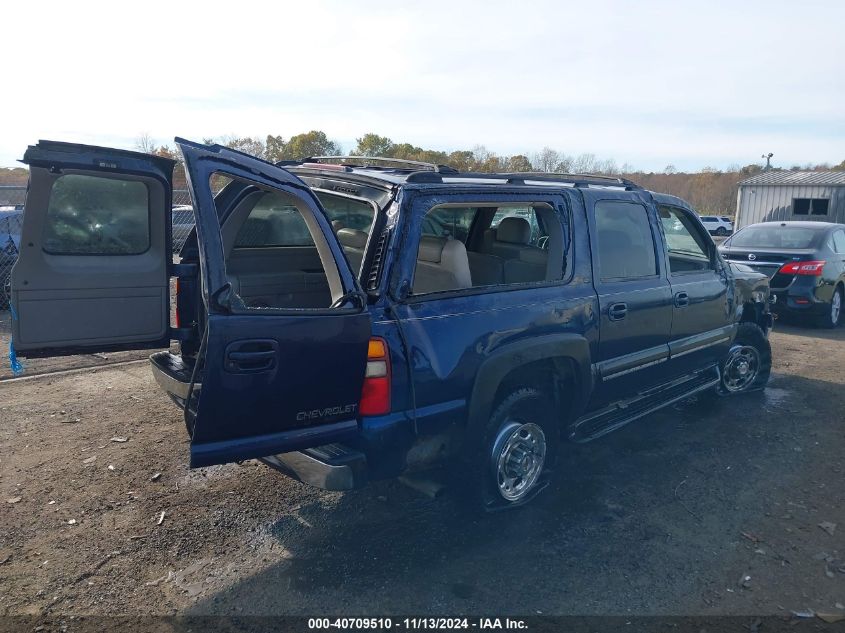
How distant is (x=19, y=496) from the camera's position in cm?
404

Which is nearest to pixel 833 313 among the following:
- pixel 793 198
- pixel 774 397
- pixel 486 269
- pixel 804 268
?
pixel 804 268

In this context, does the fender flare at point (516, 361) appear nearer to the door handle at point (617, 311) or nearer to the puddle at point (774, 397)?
the door handle at point (617, 311)

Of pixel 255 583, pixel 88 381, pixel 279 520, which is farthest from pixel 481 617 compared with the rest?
pixel 88 381

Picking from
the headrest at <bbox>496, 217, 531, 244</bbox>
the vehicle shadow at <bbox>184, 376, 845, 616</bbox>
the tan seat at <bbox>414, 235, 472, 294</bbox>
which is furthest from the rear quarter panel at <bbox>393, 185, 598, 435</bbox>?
the headrest at <bbox>496, 217, 531, 244</bbox>

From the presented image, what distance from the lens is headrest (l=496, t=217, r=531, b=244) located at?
480 centimetres

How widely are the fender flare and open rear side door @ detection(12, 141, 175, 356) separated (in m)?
1.80

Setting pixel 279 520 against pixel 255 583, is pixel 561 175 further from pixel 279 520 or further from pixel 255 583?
pixel 255 583

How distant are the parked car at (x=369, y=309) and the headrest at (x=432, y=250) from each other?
2 centimetres

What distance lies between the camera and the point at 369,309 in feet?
10.2

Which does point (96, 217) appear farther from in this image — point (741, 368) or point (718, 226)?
point (718, 226)

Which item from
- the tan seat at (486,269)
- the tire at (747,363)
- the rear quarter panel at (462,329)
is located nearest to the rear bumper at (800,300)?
the tire at (747,363)

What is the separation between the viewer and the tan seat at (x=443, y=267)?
3879 millimetres

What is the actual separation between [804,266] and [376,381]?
8325mm

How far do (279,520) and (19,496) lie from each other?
166 cm
